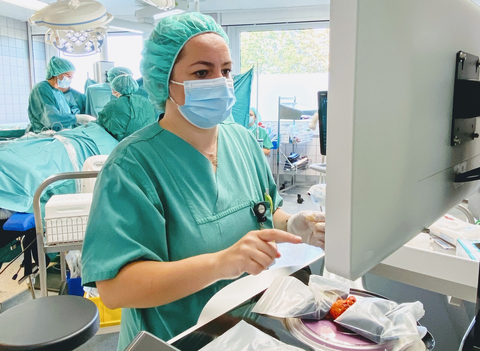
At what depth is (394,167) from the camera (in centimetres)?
42

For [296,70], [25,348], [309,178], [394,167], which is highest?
[296,70]

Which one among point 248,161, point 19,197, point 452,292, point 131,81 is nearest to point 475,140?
point 452,292

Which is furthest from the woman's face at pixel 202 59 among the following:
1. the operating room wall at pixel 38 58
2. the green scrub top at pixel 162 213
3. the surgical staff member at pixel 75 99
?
the operating room wall at pixel 38 58

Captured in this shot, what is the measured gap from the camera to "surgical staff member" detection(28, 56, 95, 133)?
Answer: 4.31 metres

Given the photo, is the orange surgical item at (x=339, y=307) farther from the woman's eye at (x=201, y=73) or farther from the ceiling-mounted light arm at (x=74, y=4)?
the ceiling-mounted light arm at (x=74, y=4)

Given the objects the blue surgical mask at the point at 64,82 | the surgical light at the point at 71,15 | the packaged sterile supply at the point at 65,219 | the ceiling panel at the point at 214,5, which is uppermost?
the ceiling panel at the point at 214,5

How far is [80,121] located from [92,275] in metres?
4.35

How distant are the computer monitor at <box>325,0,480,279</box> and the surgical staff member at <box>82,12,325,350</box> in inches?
8.7

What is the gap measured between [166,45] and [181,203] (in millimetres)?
456

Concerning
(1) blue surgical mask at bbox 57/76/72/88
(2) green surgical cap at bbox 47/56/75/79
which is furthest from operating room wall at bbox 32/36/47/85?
(2) green surgical cap at bbox 47/56/75/79

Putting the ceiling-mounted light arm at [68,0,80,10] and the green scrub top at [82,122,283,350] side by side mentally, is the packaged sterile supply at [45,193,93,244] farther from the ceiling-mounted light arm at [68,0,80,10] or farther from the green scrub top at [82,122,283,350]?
the ceiling-mounted light arm at [68,0,80,10]

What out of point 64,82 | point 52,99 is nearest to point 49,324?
point 52,99

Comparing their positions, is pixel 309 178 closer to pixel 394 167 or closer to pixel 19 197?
pixel 19 197

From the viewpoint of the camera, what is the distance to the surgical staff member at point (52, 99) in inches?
170
